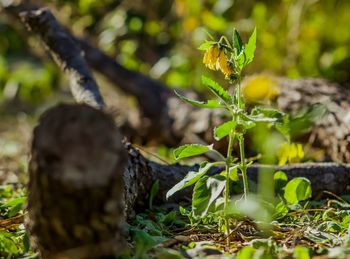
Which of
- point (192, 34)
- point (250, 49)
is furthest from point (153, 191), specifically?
point (192, 34)

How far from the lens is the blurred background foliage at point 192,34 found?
3.85 m

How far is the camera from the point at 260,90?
110 inches

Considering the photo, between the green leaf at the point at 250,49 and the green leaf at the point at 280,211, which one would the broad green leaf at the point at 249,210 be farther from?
the green leaf at the point at 250,49

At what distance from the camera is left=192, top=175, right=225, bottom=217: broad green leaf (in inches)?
60.2

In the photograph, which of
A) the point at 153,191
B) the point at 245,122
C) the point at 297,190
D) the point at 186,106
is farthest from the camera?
the point at 186,106

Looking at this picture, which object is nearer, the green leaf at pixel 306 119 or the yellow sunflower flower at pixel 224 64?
the yellow sunflower flower at pixel 224 64

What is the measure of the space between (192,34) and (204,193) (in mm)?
2699

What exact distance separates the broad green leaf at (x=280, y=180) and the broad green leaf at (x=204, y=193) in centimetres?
41

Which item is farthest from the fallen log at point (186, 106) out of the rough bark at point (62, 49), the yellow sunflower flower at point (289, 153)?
the yellow sunflower flower at point (289, 153)

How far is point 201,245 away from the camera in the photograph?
4.52 feet

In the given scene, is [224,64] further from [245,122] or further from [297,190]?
[297,190]

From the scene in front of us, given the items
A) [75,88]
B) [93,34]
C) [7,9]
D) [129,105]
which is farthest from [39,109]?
[75,88]

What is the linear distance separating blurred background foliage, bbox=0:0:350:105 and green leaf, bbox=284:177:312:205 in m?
1.86

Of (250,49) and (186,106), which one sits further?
(186,106)
